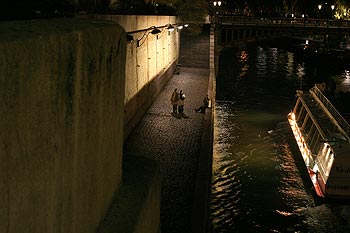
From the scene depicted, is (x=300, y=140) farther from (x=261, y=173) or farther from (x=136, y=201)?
(x=136, y=201)

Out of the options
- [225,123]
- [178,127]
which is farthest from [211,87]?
[178,127]

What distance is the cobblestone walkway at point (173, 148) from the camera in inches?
452

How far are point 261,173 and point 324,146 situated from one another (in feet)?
8.95

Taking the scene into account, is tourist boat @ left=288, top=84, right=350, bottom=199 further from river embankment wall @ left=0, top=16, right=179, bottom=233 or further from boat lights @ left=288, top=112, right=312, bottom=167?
river embankment wall @ left=0, top=16, right=179, bottom=233

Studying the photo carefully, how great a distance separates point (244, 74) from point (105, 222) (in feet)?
156

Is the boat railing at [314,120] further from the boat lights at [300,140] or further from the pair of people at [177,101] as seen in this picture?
the pair of people at [177,101]

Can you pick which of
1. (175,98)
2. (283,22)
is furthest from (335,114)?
(283,22)

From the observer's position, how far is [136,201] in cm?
485

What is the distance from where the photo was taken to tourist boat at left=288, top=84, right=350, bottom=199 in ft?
59.3

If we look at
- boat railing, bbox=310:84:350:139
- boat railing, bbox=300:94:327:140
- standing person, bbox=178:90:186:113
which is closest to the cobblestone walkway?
standing person, bbox=178:90:186:113

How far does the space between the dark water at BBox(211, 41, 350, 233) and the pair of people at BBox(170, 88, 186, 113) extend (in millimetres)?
2751

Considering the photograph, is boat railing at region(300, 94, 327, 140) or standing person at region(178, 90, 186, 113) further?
standing person at region(178, 90, 186, 113)

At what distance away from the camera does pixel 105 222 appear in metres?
4.57

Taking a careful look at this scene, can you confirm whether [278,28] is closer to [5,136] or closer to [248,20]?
[248,20]
